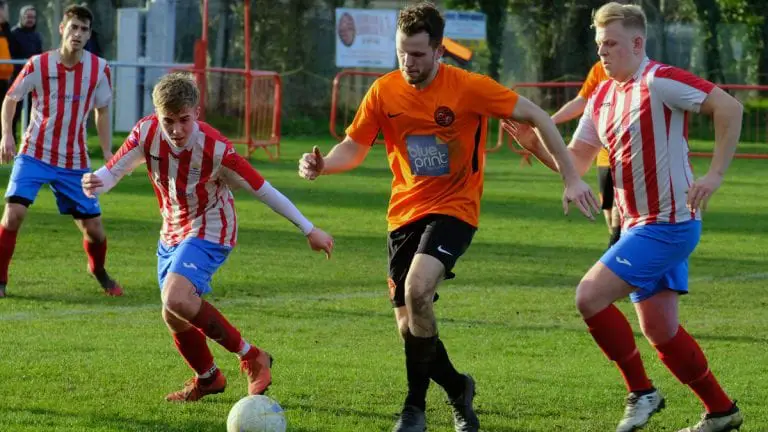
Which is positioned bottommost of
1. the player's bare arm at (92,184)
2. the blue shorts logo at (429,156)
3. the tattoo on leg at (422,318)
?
the tattoo on leg at (422,318)

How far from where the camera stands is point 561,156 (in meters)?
6.39

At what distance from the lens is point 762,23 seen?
113ft

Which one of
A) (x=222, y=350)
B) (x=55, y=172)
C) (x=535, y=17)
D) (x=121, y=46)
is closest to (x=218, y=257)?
(x=222, y=350)

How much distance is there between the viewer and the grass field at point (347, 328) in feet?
22.1

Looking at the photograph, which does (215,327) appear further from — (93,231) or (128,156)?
(93,231)

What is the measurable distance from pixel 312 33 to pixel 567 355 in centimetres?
2481

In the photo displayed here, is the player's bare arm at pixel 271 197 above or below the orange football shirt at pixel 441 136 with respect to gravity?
below

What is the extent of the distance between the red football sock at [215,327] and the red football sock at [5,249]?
3.84 metres

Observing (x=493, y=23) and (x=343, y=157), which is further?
(x=493, y=23)

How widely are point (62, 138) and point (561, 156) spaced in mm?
5248

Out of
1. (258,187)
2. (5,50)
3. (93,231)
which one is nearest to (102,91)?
(93,231)

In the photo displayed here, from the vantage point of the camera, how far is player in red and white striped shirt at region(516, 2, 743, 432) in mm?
6203

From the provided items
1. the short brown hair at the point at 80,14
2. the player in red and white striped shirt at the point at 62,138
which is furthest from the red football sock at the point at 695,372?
the short brown hair at the point at 80,14

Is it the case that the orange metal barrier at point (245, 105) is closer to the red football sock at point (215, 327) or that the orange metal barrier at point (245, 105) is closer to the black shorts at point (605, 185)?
the black shorts at point (605, 185)
